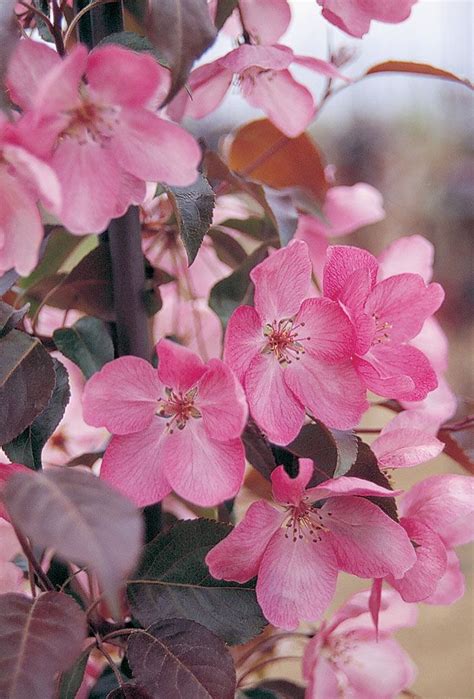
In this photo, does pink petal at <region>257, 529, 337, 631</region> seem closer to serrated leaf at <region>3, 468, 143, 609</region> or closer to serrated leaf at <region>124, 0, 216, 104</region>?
serrated leaf at <region>3, 468, 143, 609</region>

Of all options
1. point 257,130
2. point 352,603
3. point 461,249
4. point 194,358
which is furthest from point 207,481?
point 461,249

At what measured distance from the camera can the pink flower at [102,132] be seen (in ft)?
1.17

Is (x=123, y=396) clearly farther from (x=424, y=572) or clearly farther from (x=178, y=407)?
(x=424, y=572)

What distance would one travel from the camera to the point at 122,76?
1.18ft

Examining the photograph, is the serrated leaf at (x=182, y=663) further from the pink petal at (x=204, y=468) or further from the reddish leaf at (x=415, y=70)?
the reddish leaf at (x=415, y=70)

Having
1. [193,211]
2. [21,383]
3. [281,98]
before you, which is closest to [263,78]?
[281,98]

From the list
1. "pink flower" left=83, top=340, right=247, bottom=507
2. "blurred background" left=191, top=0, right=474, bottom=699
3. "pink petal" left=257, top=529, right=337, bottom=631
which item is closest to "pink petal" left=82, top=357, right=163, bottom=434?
"pink flower" left=83, top=340, right=247, bottom=507

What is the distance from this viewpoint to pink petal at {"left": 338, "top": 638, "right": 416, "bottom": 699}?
0.59 metres

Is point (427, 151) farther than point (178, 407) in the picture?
Yes

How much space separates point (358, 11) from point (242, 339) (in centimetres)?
21

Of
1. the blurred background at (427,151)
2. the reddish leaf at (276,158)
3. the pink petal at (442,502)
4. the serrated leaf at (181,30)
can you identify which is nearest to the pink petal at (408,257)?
the reddish leaf at (276,158)

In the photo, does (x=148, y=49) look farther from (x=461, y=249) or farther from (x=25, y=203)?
(x=461, y=249)

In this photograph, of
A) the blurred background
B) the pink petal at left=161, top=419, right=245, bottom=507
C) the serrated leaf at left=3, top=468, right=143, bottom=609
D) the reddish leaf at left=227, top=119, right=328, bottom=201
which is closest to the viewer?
the serrated leaf at left=3, top=468, right=143, bottom=609

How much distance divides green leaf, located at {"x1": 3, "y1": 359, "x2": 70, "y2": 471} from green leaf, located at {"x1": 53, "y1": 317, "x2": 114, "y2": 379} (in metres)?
0.03
